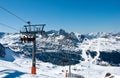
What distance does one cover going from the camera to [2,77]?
32812 millimetres

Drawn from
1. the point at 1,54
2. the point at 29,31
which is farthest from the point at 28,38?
the point at 1,54

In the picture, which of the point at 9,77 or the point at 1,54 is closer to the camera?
the point at 9,77

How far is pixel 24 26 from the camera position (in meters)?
52.5

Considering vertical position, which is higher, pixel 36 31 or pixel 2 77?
pixel 36 31

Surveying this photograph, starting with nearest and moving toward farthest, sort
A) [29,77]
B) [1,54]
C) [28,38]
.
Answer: [29,77], [28,38], [1,54]

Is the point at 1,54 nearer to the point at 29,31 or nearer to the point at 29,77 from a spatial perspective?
the point at 29,31

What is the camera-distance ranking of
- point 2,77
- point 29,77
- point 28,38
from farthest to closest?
1. point 28,38
2. point 29,77
3. point 2,77

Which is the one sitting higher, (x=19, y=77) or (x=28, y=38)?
(x=28, y=38)

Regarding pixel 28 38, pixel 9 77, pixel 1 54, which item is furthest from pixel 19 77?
pixel 1 54

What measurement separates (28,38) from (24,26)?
137 inches

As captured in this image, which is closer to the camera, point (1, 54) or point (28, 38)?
point (28, 38)

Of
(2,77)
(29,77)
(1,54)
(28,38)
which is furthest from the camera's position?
(1,54)

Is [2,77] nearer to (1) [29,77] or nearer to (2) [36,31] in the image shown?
(1) [29,77]

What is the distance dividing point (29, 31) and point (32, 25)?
135 cm
